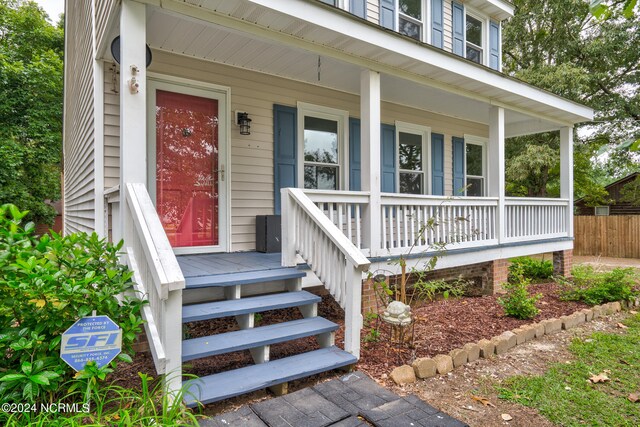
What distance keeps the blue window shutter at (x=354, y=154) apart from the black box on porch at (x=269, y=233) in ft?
5.50

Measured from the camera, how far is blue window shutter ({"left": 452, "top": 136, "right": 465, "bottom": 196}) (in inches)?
309

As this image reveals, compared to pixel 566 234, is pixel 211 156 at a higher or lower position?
higher

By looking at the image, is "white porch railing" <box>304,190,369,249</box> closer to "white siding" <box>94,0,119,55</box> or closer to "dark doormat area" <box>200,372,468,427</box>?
"dark doormat area" <box>200,372,468,427</box>

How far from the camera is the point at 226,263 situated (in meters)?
4.04

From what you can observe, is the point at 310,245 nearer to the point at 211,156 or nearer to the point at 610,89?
the point at 211,156

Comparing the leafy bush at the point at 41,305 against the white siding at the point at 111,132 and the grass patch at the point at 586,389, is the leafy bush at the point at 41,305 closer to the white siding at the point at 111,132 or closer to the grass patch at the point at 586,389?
the white siding at the point at 111,132

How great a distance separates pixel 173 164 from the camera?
15.2 feet

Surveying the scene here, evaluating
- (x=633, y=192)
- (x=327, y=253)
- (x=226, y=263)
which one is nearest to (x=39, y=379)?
(x=226, y=263)

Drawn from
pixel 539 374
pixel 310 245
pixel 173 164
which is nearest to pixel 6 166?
pixel 173 164

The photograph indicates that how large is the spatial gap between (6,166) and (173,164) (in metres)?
12.4

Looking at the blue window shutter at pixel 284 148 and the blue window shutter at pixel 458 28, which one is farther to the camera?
the blue window shutter at pixel 458 28

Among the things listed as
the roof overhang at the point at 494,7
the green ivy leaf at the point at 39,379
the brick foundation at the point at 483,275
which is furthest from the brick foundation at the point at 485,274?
the green ivy leaf at the point at 39,379

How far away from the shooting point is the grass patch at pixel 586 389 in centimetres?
260

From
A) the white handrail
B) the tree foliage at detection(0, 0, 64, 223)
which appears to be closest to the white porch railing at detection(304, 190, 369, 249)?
the white handrail
